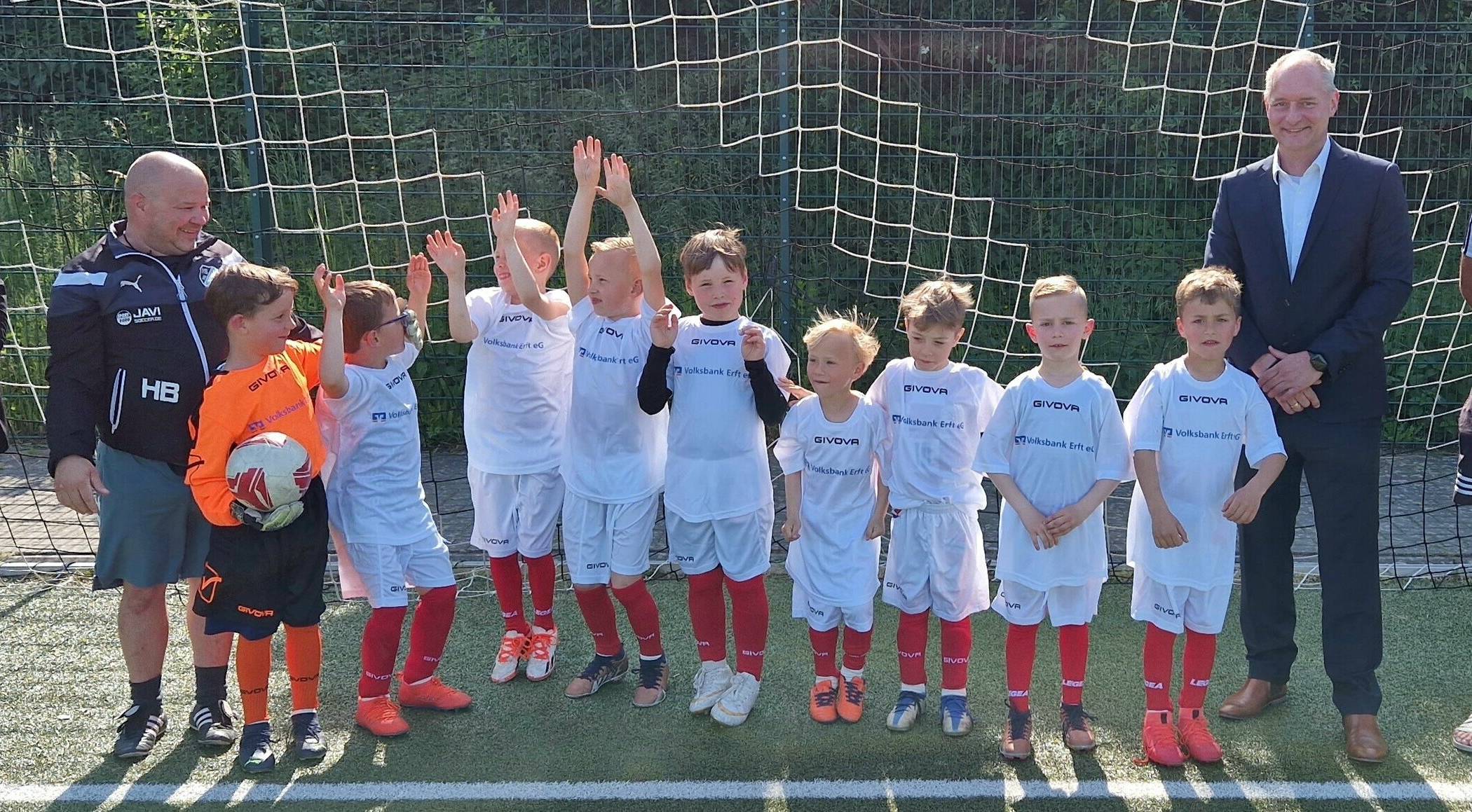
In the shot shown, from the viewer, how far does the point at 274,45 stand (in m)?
7.62

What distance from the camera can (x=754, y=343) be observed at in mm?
3604

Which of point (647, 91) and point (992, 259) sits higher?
point (647, 91)

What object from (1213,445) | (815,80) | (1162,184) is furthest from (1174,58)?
(1213,445)

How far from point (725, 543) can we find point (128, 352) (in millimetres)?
1822

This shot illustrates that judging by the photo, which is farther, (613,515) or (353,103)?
(353,103)

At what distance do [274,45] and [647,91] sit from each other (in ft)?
7.68

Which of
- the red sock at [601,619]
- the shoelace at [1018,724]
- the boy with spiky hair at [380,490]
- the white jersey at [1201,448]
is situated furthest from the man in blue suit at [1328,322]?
the boy with spiky hair at [380,490]

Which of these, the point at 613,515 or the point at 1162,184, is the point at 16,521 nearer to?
the point at 613,515

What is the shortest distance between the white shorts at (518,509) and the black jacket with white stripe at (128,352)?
0.96 metres

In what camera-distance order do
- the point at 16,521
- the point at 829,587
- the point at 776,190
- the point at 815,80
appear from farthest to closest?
the point at 815,80, the point at 776,190, the point at 16,521, the point at 829,587

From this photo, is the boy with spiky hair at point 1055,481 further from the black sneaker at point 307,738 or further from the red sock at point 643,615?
the black sneaker at point 307,738

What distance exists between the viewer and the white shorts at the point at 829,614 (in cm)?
376

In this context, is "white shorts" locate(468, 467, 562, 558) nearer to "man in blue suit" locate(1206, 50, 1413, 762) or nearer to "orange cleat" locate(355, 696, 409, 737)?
"orange cleat" locate(355, 696, 409, 737)

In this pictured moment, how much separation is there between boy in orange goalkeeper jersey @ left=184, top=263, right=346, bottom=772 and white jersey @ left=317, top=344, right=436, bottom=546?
118mm
